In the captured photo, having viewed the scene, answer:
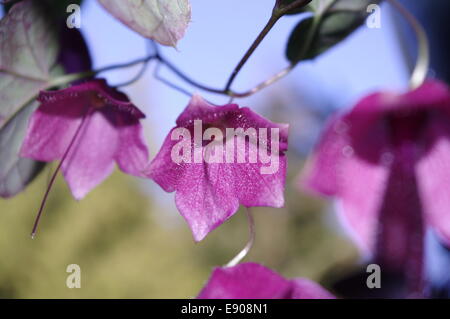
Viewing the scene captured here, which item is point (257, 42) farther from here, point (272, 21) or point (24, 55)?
point (24, 55)

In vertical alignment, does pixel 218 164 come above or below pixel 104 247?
above

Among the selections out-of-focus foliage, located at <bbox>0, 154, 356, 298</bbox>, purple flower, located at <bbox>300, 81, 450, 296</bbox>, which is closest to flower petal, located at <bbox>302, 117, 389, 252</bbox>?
purple flower, located at <bbox>300, 81, 450, 296</bbox>

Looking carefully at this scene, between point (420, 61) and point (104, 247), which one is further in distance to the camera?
point (104, 247)

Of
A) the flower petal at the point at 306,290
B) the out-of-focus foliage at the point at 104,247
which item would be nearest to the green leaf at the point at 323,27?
the flower petal at the point at 306,290

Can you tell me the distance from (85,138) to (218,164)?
0.28 feet

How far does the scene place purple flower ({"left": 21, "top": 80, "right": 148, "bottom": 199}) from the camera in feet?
0.72

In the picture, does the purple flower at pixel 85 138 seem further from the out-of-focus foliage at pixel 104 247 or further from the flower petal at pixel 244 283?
the out-of-focus foliage at pixel 104 247

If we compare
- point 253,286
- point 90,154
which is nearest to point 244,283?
point 253,286

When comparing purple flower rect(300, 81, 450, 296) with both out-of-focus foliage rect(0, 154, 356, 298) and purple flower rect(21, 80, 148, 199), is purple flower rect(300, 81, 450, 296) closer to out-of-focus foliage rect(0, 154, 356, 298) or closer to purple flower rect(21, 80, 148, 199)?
purple flower rect(21, 80, 148, 199)

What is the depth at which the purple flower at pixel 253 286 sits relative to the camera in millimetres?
168

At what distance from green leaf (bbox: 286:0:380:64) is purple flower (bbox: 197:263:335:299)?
0.12 metres

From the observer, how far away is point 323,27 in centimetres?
26

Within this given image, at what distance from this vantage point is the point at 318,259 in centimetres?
371

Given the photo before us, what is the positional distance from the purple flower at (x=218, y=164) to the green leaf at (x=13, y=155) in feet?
0.31
